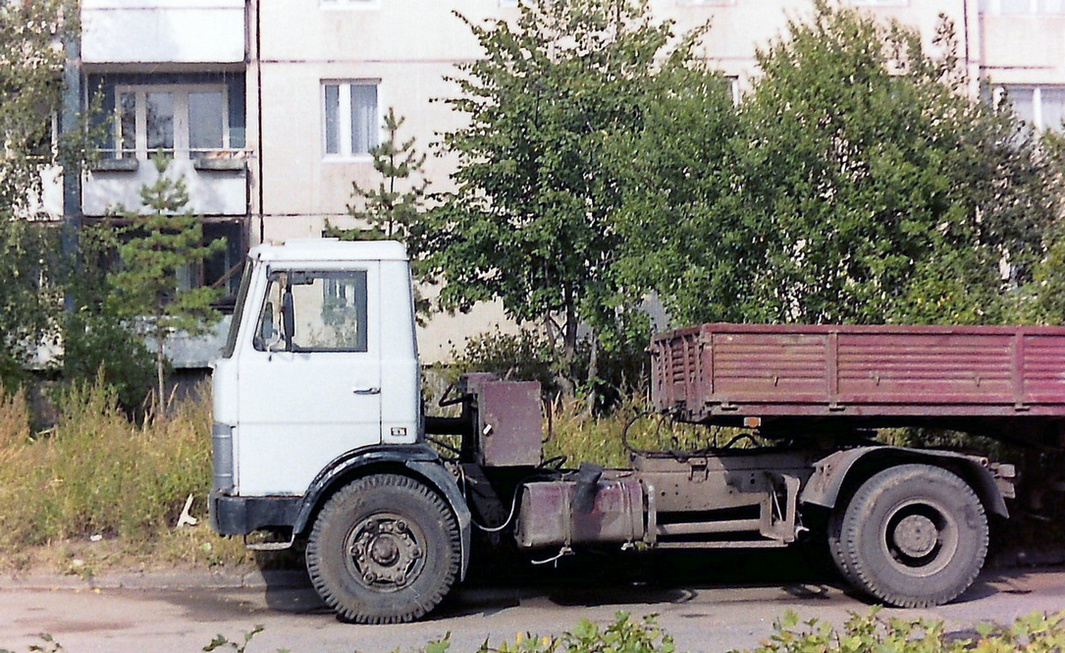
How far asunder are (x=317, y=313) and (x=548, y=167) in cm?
680

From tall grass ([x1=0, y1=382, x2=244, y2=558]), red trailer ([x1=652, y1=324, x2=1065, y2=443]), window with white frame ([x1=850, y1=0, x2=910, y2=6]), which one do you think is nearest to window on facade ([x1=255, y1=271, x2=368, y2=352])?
red trailer ([x1=652, y1=324, x2=1065, y2=443])

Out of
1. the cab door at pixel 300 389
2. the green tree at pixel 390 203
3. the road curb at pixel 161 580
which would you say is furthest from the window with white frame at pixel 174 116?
the cab door at pixel 300 389

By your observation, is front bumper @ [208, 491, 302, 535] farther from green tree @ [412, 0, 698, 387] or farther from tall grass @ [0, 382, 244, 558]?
green tree @ [412, 0, 698, 387]

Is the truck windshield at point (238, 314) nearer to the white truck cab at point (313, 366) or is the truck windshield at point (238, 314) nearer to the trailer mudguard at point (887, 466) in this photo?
the white truck cab at point (313, 366)

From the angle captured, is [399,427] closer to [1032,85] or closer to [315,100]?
[315,100]

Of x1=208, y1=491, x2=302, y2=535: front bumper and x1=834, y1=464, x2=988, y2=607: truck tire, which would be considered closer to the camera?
x1=208, y1=491, x2=302, y2=535: front bumper

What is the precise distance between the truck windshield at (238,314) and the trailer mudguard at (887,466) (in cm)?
451

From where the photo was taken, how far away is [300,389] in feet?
27.5

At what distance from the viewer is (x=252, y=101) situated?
2205 cm

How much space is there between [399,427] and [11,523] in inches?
170

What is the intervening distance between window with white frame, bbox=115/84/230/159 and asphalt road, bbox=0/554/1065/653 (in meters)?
14.3

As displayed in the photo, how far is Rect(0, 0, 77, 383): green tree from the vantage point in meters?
14.7

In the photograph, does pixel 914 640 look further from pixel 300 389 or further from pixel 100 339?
pixel 100 339

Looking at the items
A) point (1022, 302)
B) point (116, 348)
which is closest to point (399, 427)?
point (1022, 302)
